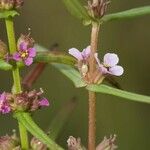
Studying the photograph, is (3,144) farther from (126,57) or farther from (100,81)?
(126,57)

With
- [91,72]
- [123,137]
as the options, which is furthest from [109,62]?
[123,137]

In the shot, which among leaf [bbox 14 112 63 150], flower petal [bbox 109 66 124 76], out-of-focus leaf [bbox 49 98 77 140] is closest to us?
leaf [bbox 14 112 63 150]

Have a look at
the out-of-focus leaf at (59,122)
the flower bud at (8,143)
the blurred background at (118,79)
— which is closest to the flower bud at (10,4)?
the flower bud at (8,143)

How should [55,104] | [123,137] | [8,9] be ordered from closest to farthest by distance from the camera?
[8,9] → [123,137] → [55,104]

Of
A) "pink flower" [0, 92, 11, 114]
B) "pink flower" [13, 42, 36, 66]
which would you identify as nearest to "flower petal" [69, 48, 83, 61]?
"pink flower" [13, 42, 36, 66]

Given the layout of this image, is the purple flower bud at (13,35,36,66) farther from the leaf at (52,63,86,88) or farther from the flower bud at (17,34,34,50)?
the leaf at (52,63,86,88)

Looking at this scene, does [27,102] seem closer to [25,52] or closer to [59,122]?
[25,52]

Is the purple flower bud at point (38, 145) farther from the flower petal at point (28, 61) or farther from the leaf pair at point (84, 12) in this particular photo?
the leaf pair at point (84, 12)
